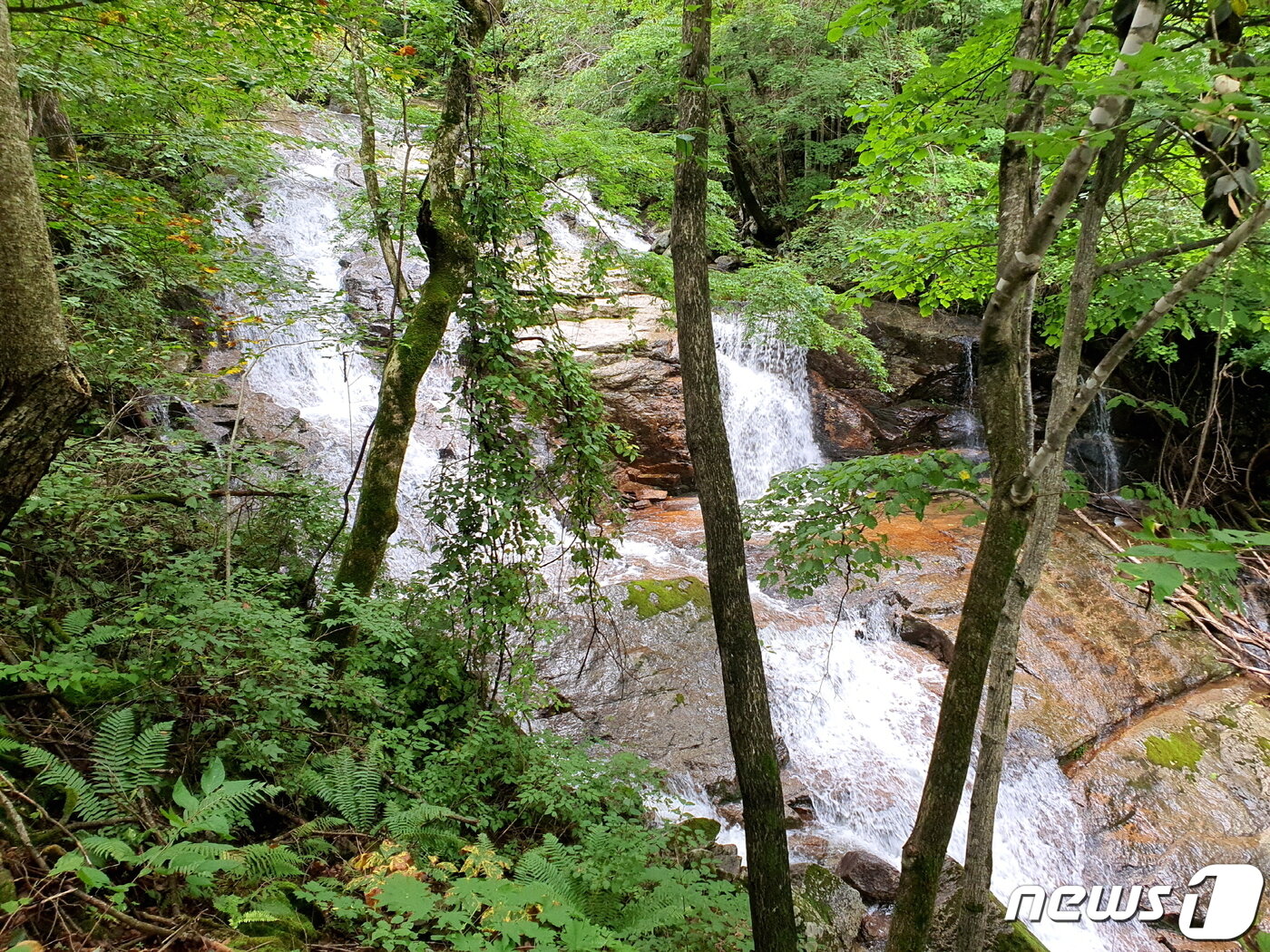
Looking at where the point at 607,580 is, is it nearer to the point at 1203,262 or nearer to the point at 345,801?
the point at 345,801

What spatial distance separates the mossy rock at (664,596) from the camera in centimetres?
732

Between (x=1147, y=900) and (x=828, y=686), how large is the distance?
287 cm

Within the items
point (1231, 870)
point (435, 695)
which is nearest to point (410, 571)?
point (435, 695)

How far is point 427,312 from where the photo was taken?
4.55 meters

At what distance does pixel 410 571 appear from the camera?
7418 mm

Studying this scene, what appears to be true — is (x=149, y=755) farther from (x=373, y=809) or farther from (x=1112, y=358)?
(x=1112, y=358)

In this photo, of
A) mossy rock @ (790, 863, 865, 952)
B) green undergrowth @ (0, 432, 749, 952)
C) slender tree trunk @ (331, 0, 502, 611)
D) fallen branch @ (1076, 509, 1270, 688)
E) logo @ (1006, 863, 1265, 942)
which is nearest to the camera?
green undergrowth @ (0, 432, 749, 952)

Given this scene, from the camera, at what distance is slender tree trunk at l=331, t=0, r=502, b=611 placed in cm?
446

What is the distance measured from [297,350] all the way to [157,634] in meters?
7.85

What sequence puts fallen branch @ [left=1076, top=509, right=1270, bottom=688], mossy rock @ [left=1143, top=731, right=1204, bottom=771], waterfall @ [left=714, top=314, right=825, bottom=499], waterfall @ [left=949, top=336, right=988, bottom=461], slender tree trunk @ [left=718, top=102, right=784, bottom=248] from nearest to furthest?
1. mossy rock @ [left=1143, top=731, right=1204, bottom=771]
2. fallen branch @ [left=1076, top=509, right=1270, bottom=688]
3. waterfall @ [left=714, top=314, right=825, bottom=499]
4. waterfall @ [left=949, top=336, right=988, bottom=461]
5. slender tree trunk @ [left=718, top=102, right=784, bottom=248]

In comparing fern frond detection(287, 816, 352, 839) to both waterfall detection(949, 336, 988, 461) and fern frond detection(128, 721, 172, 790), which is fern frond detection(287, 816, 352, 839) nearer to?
fern frond detection(128, 721, 172, 790)

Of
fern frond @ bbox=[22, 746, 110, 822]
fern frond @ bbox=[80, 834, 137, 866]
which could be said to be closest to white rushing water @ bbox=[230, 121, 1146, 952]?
fern frond @ bbox=[22, 746, 110, 822]

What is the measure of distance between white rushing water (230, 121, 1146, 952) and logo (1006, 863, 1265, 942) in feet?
0.43

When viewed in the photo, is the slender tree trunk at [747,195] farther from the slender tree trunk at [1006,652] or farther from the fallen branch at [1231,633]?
the slender tree trunk at [1006,652]
